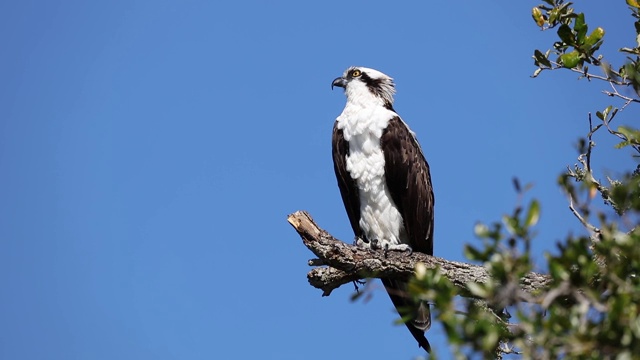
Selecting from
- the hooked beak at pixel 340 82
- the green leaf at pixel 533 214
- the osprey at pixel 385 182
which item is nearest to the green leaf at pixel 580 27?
the osprey at pixel 385 182

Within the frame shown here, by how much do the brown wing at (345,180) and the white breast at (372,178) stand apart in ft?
0.18

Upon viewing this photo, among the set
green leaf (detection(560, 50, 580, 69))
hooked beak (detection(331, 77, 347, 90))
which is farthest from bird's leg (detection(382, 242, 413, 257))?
green leaf (detection(560, 50, 580, 69))

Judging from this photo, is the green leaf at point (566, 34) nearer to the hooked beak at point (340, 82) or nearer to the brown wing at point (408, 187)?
the brown wing at point (408, 187)

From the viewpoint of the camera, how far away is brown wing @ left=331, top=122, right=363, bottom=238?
8508 millimetres

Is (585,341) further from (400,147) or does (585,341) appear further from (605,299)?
(400,147)

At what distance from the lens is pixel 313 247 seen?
705 cm

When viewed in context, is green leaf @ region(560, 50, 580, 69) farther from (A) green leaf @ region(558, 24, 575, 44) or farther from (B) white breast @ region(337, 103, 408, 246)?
(B) white breast @ region(337, 103, 408, 246)

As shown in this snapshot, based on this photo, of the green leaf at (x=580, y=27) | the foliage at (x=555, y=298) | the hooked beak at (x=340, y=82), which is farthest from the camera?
the hooked beak at (x=340, y=82)

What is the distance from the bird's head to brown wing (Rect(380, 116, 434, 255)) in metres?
0.78

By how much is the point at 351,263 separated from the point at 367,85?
2.78 m

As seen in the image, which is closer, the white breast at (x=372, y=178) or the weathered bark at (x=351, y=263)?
the weathered bark at (x=351, y=263)

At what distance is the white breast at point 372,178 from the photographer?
27.5ft

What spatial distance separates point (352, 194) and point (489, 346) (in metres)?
5.33

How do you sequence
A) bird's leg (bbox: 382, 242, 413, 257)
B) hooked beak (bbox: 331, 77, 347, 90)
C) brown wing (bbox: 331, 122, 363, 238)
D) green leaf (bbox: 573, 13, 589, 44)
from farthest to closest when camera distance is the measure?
hooked beak (bbox: 331, 77, 347, 90), brown wing (bbox: 331, 122, 363, 238), bird's leg (bbox: 382, 242, 413, 257), green leaf (bbox: 573, 13, 589, 44)
